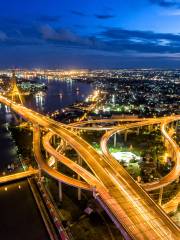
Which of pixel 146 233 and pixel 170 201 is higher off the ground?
pixel 146 233

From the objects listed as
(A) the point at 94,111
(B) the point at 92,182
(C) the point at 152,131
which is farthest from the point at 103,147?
(A) the point at 94,111

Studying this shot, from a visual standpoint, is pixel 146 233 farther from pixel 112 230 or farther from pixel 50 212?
pixel 50 212

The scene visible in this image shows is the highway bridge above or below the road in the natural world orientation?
above

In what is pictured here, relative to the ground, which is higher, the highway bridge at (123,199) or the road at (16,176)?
the highway bridge at (123,199)

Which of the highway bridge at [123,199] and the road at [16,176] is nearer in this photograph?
the highway bridge at [123,199]

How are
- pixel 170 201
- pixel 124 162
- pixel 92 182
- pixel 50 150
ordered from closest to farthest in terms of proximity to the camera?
pixel 92 182, pixel 170 201, pixel 50 150, pixel 124 162

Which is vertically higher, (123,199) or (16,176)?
(123,199)

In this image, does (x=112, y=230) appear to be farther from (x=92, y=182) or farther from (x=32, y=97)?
(x=32, y=97)

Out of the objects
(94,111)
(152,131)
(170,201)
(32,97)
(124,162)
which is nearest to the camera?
(170,201)

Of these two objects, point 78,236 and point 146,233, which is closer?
point 146,233

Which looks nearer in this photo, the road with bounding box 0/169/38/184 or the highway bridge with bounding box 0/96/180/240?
the highway bridge with bounding box 0/96/180/240

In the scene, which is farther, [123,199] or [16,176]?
[16,176]
